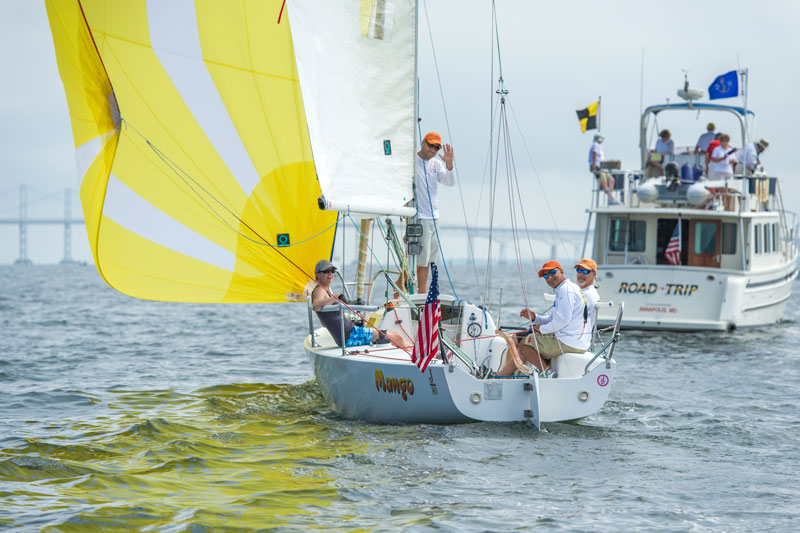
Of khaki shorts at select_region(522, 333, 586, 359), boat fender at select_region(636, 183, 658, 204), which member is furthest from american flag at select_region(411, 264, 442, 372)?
boat fender at select_region(636, 183, 658, 204)

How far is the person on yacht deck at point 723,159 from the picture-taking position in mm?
20125

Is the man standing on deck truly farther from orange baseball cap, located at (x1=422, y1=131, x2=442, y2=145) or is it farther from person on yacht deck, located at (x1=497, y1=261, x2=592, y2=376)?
person on yacht deck, located at (x1=497, y1=261, x2=592, y2=376)

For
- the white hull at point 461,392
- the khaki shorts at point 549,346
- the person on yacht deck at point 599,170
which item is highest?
the person on yacht deck at point 599,170

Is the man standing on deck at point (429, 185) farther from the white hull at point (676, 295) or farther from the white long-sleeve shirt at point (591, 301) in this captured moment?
the white hull at point (676, 295)

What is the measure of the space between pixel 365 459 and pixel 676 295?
11.7 meters

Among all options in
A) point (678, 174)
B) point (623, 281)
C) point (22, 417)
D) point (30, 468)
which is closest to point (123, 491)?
point (30, 468)

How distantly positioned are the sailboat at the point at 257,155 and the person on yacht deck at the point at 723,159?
1196 centimetres

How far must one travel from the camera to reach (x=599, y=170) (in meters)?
20.2

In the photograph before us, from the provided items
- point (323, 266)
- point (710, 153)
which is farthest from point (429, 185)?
point (710, 153)

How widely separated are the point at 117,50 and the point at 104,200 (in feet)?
5.34

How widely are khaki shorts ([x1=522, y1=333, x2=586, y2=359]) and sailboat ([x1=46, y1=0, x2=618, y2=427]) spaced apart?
0.11 meters

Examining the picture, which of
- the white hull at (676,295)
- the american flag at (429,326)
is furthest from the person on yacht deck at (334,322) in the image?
the white hull at (676,295)

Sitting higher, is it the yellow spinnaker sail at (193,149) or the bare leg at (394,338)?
the yellow spinnaker sail at (193,149)

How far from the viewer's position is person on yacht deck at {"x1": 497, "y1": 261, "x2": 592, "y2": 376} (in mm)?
8961
